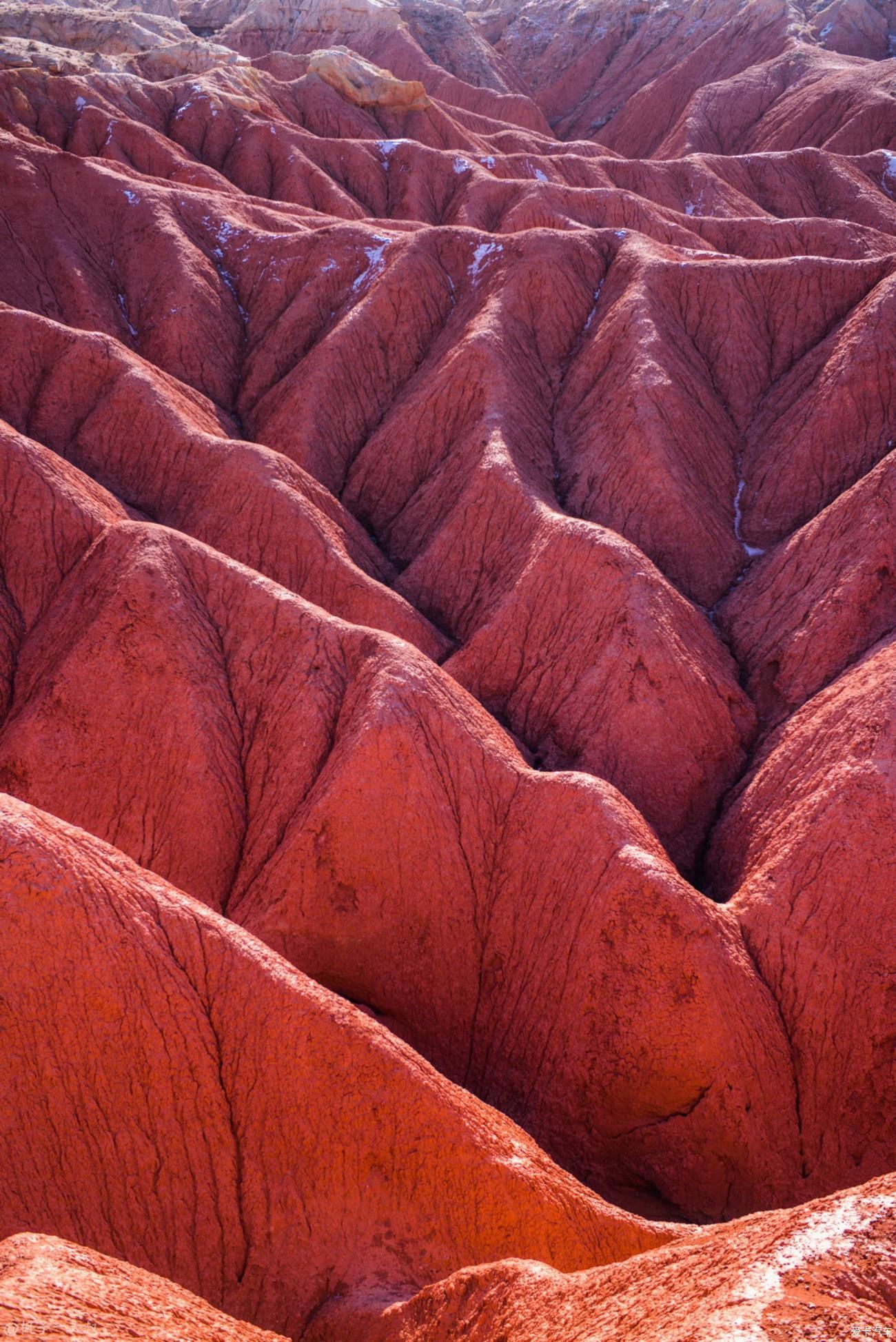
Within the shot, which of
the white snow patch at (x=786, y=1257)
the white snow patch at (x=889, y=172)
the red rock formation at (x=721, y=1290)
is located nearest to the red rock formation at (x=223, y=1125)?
the red rock formation at (x=721, y=1290)

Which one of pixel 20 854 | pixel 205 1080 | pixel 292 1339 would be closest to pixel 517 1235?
pixel 292 1339

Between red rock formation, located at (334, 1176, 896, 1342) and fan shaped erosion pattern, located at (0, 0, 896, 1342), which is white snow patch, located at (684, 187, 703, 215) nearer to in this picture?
fan shaped erosion pattern, located at (0, 0, 896, 1342)

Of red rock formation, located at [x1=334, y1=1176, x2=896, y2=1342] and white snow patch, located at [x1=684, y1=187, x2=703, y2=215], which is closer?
red rock formation, located at [x1=334, y1=1176, x2=896, y2=1342]

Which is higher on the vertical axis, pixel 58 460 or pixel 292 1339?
pixel 58 460

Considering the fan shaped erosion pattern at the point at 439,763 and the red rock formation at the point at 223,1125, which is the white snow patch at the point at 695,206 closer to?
the fan shaped erosion pattern at the point at 439,763

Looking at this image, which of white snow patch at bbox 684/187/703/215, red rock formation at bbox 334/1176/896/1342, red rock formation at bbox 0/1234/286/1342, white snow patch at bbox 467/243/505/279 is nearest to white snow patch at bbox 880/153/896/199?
white snow patch at bbox 684/187/703/215

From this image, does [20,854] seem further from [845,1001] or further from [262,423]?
[262,423]
